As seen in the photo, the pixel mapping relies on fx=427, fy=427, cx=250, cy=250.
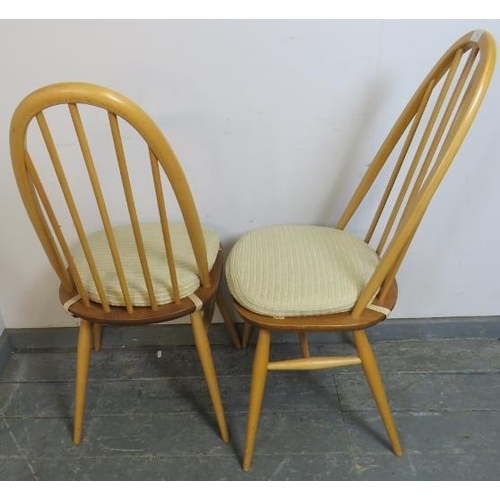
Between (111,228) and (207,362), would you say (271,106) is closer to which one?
(111,228)

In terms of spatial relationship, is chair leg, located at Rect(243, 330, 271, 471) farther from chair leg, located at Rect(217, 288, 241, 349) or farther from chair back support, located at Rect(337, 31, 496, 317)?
chair leg, located at Rect(217, 288, 241, 349)

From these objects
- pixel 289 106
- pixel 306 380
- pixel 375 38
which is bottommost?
pixel 306 380

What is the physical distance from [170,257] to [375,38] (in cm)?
Result: 65

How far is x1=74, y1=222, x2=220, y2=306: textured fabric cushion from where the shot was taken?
86cm

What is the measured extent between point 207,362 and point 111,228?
0.37m

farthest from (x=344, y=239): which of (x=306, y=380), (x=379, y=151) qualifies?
(x=306, y=380)

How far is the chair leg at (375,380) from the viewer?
2.89 ft

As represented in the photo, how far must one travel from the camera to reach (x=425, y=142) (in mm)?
875

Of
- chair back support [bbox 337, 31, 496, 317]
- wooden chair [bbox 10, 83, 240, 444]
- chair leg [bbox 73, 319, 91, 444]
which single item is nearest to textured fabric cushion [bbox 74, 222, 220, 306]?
wooden chair [bbox 10, 83, 240, 444]

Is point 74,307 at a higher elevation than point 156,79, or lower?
lower

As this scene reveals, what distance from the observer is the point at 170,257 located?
79 centimetres

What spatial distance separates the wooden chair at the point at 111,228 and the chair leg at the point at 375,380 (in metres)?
0.32
